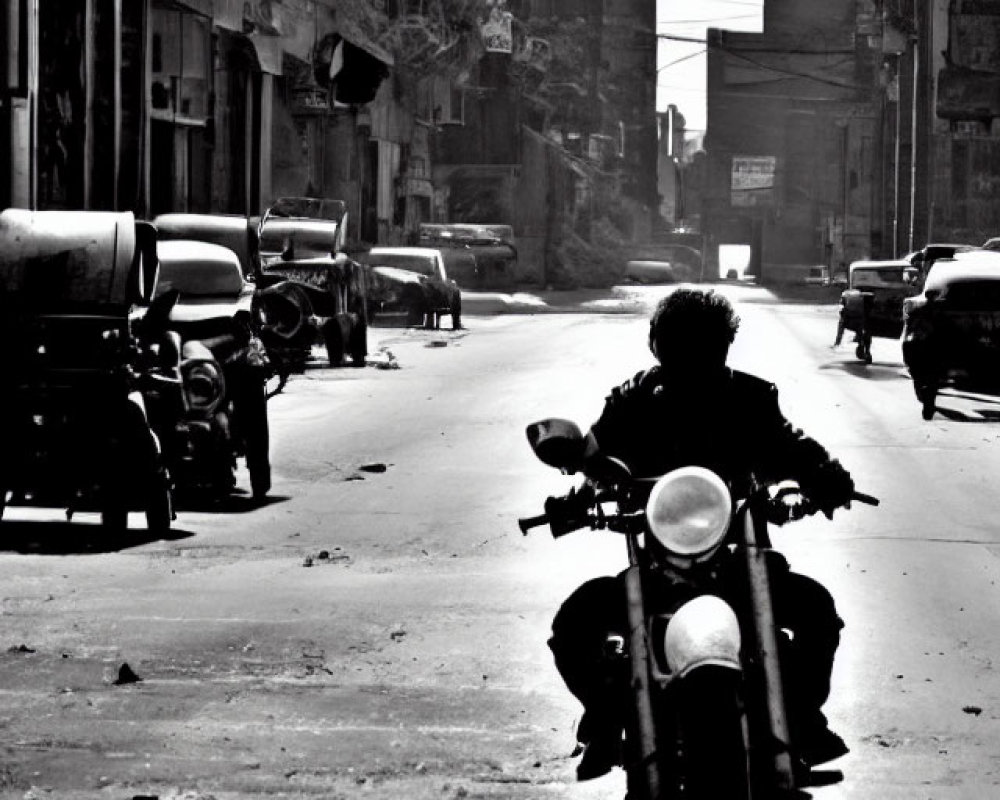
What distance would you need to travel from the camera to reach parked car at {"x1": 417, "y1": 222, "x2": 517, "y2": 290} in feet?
212

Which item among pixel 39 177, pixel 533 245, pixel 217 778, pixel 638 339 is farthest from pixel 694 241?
pixel 217 778

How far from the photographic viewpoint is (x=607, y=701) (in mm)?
5301

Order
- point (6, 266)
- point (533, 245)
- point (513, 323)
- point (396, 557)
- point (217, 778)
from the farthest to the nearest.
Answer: point (533, 245), point (513, 323), point (6, 266), point (396, 557), point (217, 778)

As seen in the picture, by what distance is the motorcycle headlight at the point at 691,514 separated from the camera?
4.68 m

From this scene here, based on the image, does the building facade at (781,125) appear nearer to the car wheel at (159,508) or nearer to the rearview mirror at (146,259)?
the rearview mirror at (146,259)

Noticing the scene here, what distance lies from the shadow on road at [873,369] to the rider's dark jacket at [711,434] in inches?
921

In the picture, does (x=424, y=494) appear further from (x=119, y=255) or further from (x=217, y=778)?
(x=217, y=778)

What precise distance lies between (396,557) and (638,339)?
27061 mm

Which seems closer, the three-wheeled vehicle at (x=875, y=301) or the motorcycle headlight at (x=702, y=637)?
the motorcycle headlight at (x=702, y=637)

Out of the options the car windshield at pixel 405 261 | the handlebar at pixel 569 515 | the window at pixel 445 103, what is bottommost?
the handlebar at pixel 569 515

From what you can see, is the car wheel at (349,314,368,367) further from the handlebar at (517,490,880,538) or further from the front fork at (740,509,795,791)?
the front fork at (740,509,795,791)

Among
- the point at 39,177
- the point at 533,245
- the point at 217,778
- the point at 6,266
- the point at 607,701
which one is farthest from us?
the point at 533,245

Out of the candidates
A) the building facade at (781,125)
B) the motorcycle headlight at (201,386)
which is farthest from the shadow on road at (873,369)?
the building facade at (781,125)

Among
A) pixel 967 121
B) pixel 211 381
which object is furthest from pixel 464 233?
pixel 211 381
